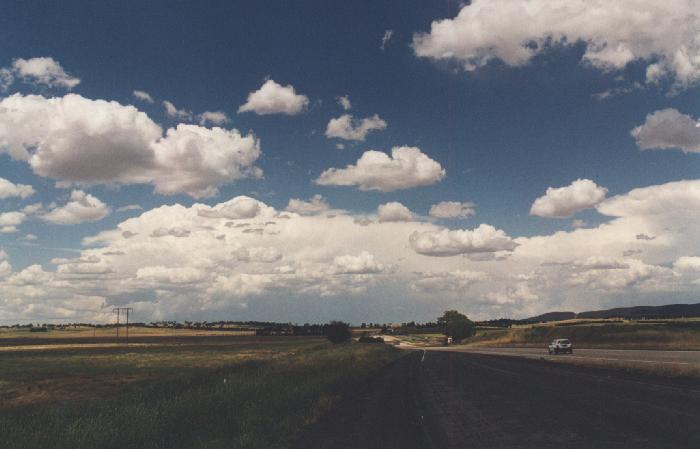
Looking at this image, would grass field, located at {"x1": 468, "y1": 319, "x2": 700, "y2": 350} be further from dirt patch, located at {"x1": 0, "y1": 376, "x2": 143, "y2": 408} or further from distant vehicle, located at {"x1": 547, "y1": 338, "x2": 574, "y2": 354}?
dirt patch, located at {"x1": 0, "y1": 376, "x2": 143, "y2": 408}

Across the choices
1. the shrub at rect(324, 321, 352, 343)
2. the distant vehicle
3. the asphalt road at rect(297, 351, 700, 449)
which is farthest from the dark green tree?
the asphalt road at rect(297, 351, 700, 449)

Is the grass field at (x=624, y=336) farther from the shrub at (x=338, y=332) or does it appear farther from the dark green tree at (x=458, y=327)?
the dark green tree at (x=458, y=327)

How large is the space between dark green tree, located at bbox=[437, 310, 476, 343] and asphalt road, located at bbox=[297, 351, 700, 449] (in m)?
172

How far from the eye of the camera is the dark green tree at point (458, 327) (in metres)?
193

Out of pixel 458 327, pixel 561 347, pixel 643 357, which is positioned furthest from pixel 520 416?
pixel 458 327

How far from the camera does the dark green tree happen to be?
633 ft

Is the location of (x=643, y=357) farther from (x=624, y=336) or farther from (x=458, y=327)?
(x=458, y=327)

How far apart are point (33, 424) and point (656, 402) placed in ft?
62.3

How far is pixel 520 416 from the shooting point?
15.8 metres

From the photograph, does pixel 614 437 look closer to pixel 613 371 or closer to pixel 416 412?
pixel 416 412

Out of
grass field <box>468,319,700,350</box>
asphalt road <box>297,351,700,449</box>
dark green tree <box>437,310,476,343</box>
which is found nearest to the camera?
asphalt road <box>297,351,700,449</box>

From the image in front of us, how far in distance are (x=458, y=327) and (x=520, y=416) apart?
18369 centimetres

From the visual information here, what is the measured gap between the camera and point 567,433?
12.9 m

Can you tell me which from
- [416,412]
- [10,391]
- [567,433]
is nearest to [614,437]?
[567,433]
